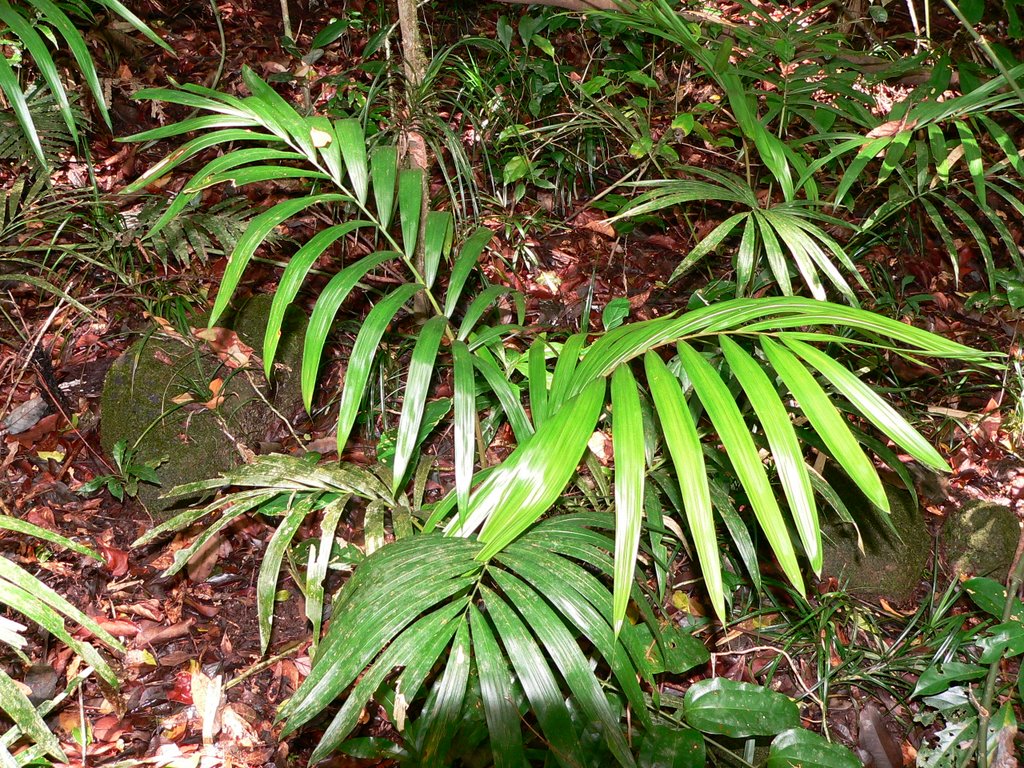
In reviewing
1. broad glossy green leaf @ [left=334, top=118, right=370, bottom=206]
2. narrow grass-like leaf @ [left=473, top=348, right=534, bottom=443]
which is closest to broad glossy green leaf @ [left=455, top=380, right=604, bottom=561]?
narrow grass-like leaf @ [left=473, top=348, right=534, bottom=443]

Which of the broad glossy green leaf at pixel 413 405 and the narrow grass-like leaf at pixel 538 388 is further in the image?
the narrow grass-like leaf at pixel 538 388

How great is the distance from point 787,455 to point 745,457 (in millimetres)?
45

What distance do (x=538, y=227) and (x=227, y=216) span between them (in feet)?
3.34

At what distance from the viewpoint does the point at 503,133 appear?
2.44 m

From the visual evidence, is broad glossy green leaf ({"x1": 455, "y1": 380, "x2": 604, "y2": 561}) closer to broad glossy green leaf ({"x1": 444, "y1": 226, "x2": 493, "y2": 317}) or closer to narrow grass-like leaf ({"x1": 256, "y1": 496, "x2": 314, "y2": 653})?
broad glossy green leaf ({"x1": 444, "y1": 226, "x2": 493, "y2": 317})

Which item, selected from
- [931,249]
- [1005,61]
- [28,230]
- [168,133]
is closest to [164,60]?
[28,230]

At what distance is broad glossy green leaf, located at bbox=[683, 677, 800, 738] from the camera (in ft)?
4.47

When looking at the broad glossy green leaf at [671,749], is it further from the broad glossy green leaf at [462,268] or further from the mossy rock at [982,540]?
the mossy rock at [982,540]

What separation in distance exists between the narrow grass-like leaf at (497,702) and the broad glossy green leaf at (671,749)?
0.35 meters

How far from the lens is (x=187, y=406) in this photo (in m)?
1.99

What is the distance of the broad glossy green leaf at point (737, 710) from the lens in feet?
4.47

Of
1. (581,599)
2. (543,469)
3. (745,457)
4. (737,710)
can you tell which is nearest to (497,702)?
(581,599)

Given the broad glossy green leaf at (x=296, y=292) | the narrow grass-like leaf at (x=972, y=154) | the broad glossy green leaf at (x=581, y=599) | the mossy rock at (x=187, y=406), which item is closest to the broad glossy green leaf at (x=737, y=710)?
the broad glossy green leaf at (x=581, y=599)

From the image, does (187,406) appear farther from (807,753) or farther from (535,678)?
(807,753)
